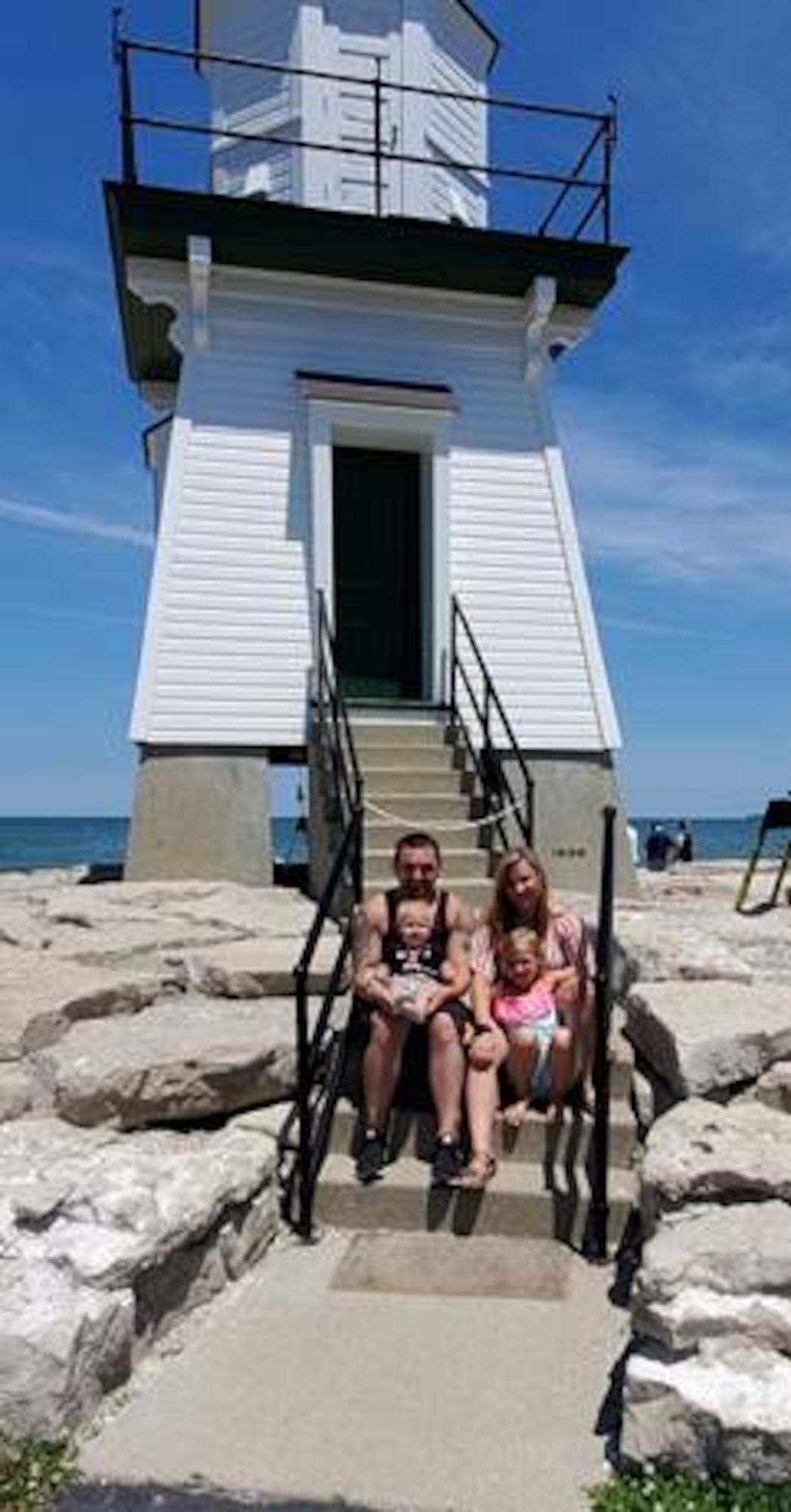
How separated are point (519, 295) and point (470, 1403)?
405 inches

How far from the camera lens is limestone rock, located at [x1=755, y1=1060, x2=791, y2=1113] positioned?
16.9 ft

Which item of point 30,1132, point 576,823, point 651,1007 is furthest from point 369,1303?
point 576,823

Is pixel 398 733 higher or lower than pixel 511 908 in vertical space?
Answer: higher

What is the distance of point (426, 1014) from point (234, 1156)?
916 millimetres

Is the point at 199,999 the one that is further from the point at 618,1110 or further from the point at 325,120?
the point at 325,120

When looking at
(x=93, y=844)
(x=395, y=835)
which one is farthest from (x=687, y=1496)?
(x=93, y=844)

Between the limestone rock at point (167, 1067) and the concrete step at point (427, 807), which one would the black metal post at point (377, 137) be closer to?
the concrete step at point (427, 807)

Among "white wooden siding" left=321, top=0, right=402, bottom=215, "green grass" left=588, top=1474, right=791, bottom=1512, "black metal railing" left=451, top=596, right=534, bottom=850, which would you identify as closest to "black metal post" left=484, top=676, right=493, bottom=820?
"black metal railing" left=451, top=596, right=534, bottom=850

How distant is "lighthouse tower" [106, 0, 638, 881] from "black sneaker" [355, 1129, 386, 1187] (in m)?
5.37

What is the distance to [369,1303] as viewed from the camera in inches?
170

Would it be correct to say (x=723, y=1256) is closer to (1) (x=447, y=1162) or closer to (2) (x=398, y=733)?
(1) (x=447, y=1162)

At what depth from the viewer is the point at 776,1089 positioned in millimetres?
5176

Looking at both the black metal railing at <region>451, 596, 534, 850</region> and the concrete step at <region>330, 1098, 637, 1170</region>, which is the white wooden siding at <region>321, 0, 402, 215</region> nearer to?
the black metal railing at <region>451, 596, 534, 850</region>

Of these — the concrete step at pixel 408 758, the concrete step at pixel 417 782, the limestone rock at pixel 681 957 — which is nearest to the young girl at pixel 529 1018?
the limestone rock at pixel 681 957
